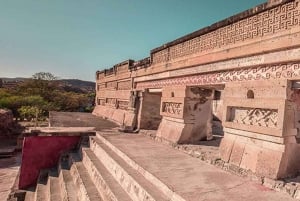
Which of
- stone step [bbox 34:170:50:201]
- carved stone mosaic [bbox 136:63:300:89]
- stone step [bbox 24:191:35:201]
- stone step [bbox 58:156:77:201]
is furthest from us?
stone step [bbox 24:191:35:201]

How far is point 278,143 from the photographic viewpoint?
334 cm

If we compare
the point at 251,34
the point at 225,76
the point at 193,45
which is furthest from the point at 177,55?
the point at 251,34

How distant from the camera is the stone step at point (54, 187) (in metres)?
5.12

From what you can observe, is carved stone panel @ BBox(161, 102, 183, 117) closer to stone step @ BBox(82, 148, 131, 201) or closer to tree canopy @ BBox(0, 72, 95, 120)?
stone step @ BBox(82, 148, 131, 201)

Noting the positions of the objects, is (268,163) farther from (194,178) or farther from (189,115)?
(189,115)

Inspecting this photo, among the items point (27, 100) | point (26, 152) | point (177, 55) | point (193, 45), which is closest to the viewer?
point (193, 45)

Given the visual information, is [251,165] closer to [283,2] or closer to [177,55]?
[283,2]

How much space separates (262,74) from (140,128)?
5424mm

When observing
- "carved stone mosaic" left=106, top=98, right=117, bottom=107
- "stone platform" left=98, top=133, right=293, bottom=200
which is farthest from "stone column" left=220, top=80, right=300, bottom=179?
"carved stone mosaic" left=106, top=98, right=117, bottom=107

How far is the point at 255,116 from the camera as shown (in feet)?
12.5

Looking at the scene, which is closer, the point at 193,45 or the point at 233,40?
the point at 233,40

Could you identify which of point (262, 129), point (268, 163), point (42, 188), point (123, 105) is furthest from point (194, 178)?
point (123, 105)

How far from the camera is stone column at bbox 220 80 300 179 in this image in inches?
130

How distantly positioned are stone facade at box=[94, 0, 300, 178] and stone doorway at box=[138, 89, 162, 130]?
1.83m
